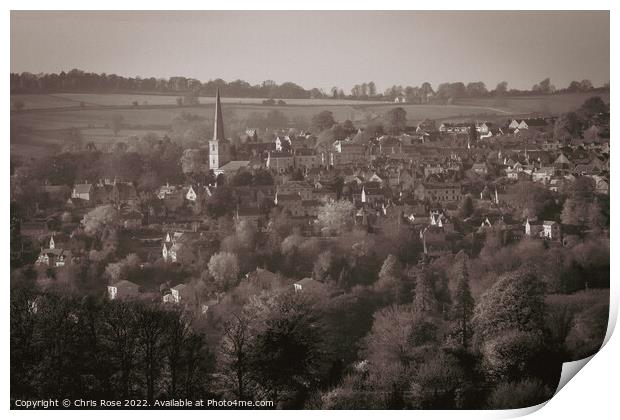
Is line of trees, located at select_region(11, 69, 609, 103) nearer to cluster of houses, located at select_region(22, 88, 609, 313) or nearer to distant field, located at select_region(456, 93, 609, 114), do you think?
distant field, located at select_region(456, 93, 609, 114)

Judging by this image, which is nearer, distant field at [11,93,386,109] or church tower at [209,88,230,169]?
distant field at [11,93,386,109]

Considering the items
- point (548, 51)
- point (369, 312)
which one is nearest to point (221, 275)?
point (369, 312)

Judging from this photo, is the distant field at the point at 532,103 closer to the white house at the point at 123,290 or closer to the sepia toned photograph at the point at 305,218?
the sepia toned photograph at the point at 305,218

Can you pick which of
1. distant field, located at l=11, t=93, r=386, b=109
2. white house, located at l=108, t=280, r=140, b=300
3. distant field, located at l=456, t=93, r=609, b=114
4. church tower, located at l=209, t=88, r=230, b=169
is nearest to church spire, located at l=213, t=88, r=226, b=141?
church tower, located at l=209, t=88, r=230, b=169

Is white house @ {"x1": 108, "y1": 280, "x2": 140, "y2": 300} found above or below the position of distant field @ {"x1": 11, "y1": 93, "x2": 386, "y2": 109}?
below

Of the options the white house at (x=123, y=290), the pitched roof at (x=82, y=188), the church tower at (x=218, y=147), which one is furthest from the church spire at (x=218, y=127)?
the white house at (x=123, y=290)

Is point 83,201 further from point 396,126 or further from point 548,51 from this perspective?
point 548,51
